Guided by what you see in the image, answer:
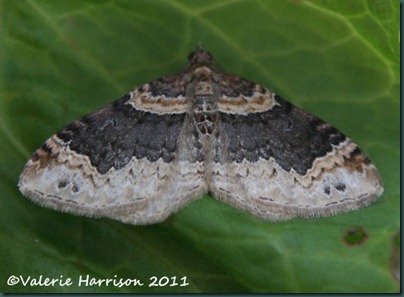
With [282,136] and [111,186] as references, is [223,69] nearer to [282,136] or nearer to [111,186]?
[282,136]

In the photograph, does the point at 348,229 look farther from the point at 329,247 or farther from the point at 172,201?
the point at 172,201

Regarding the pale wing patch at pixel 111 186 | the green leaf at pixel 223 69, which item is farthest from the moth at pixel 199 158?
the green leaf at pixel 223 69

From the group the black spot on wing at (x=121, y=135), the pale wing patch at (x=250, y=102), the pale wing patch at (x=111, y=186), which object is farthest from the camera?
the pale wing patch at (x=250, y=102)

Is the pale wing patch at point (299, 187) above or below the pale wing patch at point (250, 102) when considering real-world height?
below

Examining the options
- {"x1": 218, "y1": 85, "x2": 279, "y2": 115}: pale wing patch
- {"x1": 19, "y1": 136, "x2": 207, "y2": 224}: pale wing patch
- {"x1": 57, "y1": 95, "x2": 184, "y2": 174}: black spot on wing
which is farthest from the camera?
{"x1": 218, "y1": 85, "x2": 279, "y2": 115}: pale wing patch

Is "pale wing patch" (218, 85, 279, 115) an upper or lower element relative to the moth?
upper

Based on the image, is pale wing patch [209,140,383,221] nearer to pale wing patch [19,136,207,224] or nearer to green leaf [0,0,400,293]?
green leaf [0,0,400,293]

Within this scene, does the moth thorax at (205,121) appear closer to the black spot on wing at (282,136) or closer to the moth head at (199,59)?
the black spot on wing at (282,136)

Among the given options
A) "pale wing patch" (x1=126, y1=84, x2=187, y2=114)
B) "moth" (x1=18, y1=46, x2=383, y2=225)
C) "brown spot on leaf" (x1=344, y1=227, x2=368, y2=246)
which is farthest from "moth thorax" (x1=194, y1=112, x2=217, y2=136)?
"brown spot on leaf" (x1=344, y1=227, x2=368, y2=246)
